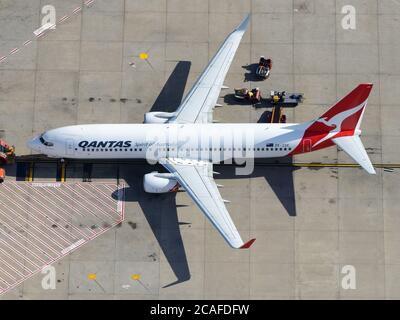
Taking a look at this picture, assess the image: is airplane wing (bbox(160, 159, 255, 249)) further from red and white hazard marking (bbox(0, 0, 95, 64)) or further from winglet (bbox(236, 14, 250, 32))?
red and white hazard marking (bbox(0, 0, 95, 64))

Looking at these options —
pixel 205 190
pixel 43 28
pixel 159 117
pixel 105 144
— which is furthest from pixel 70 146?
pixel 43 28

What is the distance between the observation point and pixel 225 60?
42.4 meters

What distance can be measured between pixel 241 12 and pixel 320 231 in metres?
20.6

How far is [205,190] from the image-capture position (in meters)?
39.4

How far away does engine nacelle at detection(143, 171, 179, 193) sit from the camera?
40.4 m

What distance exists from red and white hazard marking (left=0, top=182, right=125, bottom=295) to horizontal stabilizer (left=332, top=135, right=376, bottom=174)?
18.3m

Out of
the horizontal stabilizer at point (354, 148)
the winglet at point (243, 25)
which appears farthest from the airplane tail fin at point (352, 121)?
the winglet at point (243, 25)

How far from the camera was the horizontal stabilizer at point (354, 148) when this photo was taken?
3878 centimetres

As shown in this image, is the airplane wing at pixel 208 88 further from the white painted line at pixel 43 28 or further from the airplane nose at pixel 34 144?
the white painted line at pixel 43 28

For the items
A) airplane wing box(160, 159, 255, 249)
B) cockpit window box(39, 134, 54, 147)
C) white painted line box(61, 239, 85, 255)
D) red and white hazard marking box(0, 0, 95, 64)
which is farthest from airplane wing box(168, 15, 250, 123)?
red and white hazard marking box(0, 0, 95, 64)

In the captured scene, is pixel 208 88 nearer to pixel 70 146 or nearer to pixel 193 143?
pixel 193 143

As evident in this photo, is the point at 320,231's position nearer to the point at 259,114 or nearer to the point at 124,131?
the point at 259,114

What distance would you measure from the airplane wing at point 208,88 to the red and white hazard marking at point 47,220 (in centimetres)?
845

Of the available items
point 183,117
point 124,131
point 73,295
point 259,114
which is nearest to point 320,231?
point 259,114
